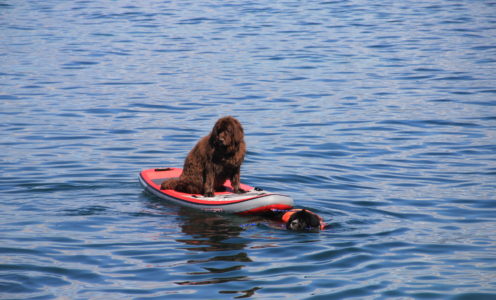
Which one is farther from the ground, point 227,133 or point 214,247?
point 227,133

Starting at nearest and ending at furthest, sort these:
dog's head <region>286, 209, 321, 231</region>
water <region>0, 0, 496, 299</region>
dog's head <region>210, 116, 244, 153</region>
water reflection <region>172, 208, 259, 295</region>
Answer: water reflection <region>172, 208, 259, 295</region> → water <region>0, 0, 496, 299</region> → dog's head <region>286, 209, 321, 231</region> → dog's head <region>210, 116, 244, 153</region>

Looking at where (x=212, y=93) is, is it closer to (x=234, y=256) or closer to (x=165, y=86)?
(x=165, y=86)

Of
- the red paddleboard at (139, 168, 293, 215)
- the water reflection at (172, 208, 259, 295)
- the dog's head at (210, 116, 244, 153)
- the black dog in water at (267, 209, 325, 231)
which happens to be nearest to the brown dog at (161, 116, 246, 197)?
the dog's head at (210, 116, 244, 153)

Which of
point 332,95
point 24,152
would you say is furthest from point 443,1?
point 24,152

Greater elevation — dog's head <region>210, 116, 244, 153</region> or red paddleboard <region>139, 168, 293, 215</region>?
dog's head <region>210, 116, 244, 153</region>

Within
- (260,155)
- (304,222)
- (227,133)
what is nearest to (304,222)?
(304,222)

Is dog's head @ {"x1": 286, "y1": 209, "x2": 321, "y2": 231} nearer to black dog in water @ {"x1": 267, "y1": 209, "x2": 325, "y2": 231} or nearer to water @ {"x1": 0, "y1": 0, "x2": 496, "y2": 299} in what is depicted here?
black dog in water @ {"x1": 267, "y1": 209, "x2": 325, "y2": 231}

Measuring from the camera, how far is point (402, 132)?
54.0 feet

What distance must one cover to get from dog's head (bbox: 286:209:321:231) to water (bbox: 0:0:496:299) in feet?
0.44

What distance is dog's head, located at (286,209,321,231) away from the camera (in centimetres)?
951

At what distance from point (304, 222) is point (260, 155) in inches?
208

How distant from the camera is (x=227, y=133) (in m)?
10.2

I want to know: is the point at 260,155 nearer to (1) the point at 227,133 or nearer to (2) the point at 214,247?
(1) the point at 227,133

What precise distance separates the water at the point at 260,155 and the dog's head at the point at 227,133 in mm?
1112
